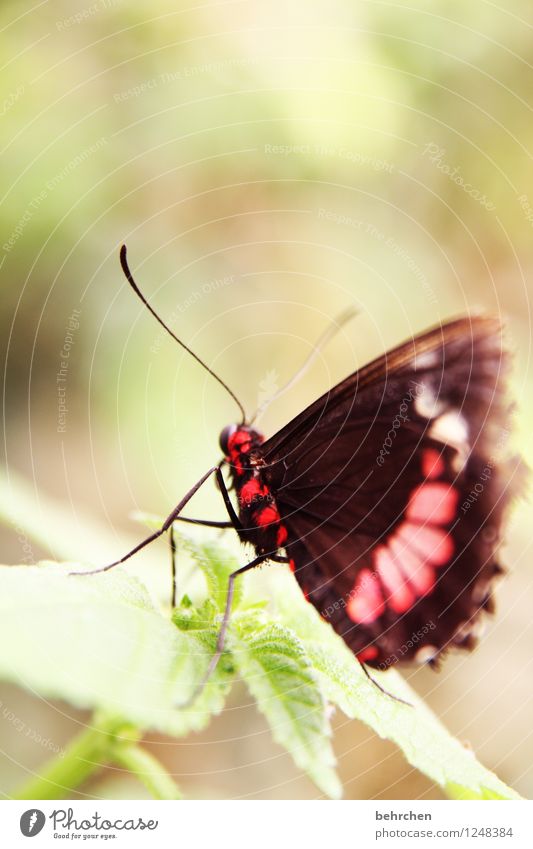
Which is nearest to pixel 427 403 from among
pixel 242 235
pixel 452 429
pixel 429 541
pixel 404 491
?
pixel 452 429

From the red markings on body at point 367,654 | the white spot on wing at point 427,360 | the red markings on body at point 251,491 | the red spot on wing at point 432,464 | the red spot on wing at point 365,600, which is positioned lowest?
the red markings on body at point 367,654

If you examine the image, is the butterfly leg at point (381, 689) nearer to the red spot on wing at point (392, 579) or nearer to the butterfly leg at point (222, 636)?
the red spot on wing at point (392, 579)

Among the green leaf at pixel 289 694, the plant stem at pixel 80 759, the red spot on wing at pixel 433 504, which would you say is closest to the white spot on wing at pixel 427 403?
the red spot on wing at pixel 433 504

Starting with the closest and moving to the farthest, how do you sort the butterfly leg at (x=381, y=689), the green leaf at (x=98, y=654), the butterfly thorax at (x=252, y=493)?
the green leaf at (x=98, y=654) → the butterfly leg at (x=381, y=689) → the butterfly thorax at (x=252, y=493)

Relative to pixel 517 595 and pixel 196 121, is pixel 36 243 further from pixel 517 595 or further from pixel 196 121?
pixel 517 595

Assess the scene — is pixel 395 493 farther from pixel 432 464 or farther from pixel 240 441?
pixel 240 441

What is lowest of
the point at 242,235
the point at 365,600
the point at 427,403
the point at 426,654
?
the point at 426,654
